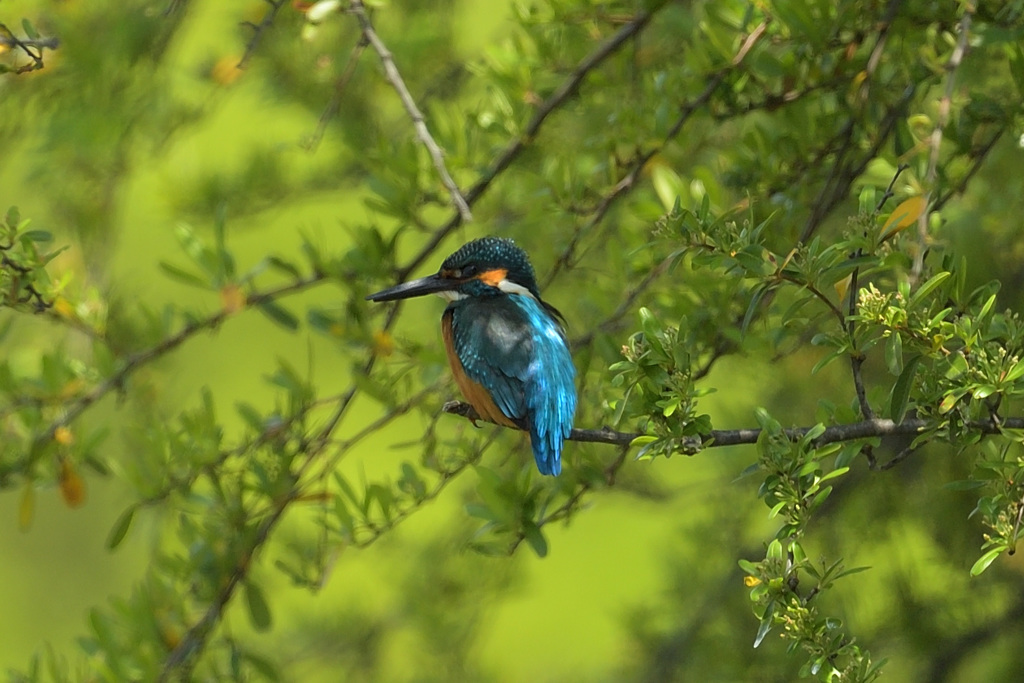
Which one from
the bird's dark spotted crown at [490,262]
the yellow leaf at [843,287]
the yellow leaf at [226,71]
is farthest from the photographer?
the yellow leaf at [226,71]

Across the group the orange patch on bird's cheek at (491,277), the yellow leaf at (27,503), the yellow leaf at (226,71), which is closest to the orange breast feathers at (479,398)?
the orange patch on bird's cheek at (491,277)

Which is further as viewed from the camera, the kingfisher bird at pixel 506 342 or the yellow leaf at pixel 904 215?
the kingfisher bird at pixel 506 342

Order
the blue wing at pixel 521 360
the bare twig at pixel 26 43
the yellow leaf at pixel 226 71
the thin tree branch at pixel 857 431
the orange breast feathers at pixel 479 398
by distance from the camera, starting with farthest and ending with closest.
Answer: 1. the yellow leaf at pixel 226 71
2. the orange breast feathers at pixel 479 398
3. the blue wing at pixel 521 360
4. the bare twig at pixel 26 43
5. the thin tree branch at pixel 857 431

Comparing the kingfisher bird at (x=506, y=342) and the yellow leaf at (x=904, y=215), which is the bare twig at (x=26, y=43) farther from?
the yellow leaf at (x=904, y=215)

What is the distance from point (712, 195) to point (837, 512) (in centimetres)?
105

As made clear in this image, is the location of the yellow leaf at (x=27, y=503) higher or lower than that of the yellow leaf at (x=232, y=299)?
lower

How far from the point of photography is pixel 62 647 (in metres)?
3.73

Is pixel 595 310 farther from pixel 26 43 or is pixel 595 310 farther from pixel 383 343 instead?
pixel 26 43

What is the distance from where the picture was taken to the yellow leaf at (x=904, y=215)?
1.20 metres

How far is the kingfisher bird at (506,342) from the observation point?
5.23ft

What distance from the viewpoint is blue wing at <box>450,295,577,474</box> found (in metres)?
1.58

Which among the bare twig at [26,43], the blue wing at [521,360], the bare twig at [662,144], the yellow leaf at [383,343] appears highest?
the bare twig at [26,43]

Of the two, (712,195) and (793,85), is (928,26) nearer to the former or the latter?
(793,85)

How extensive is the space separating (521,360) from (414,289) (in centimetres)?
20
